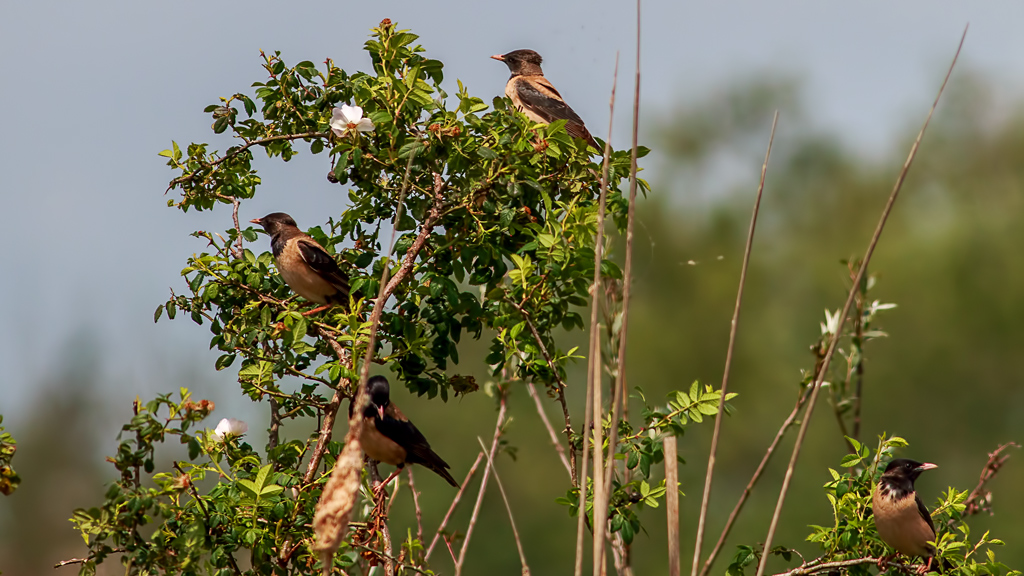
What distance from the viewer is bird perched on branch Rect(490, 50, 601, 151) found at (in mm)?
7398

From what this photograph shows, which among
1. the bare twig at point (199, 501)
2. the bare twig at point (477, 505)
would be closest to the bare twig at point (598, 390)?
the bare twig at point (477, 505)

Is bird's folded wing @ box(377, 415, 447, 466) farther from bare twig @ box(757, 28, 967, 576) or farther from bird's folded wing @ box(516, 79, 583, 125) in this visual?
bird's folded wing @ box(516, 79, 583, 125)

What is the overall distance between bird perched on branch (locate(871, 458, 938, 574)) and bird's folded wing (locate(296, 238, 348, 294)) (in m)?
2.54

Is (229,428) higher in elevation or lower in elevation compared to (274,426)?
lower

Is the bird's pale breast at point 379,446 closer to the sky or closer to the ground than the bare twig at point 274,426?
closer to the sky

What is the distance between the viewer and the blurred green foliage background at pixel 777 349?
25859 mm

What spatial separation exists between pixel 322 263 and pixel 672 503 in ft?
6.94

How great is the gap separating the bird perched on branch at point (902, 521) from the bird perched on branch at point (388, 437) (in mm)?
2119

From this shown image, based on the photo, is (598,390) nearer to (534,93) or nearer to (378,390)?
(378,390)

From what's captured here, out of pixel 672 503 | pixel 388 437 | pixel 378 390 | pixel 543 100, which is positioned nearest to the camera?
pixel 672 503

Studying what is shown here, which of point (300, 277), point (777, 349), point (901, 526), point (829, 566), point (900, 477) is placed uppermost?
point (777, 349)

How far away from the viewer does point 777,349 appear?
2919 cm

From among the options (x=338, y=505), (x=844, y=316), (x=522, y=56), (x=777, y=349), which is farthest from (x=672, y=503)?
(x=777, y=349)

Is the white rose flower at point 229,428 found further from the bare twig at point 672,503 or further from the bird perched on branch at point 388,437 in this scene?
the bare twig at point 672,503
